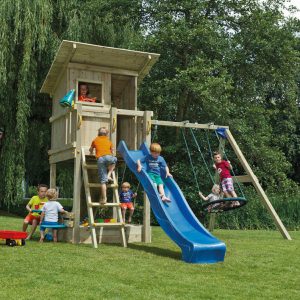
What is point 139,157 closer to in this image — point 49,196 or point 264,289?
point 49,196

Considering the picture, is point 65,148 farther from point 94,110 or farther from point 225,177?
point 225,177

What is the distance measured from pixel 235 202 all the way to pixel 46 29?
32.7ft

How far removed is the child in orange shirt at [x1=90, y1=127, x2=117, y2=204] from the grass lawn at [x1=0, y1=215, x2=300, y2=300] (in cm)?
121

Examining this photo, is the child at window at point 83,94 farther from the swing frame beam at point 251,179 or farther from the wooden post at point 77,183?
the swing frame beam at point 251,179

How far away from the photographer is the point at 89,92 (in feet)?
40.5

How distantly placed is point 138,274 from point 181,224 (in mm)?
2431

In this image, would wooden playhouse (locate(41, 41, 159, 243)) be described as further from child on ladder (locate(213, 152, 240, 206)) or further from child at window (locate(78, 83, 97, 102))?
child on ladder (locate(213, 152, 240, 206))

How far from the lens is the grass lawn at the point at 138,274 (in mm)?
5094

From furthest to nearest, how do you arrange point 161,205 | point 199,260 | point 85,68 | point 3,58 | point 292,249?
point 3,58 < point 85,68 < point 292,249 < point 161,205 < point 199,260

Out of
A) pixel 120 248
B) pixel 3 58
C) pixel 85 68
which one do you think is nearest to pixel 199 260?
pixel 120 248

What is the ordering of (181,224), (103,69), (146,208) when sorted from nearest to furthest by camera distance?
(181,224), (146,208), (103,69)

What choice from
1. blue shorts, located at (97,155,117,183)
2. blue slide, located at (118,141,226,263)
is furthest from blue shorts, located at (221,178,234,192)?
blue shorts, located at (97,155,117,183)

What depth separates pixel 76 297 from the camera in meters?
4.81

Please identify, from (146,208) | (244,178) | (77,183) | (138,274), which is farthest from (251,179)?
(138,274)
